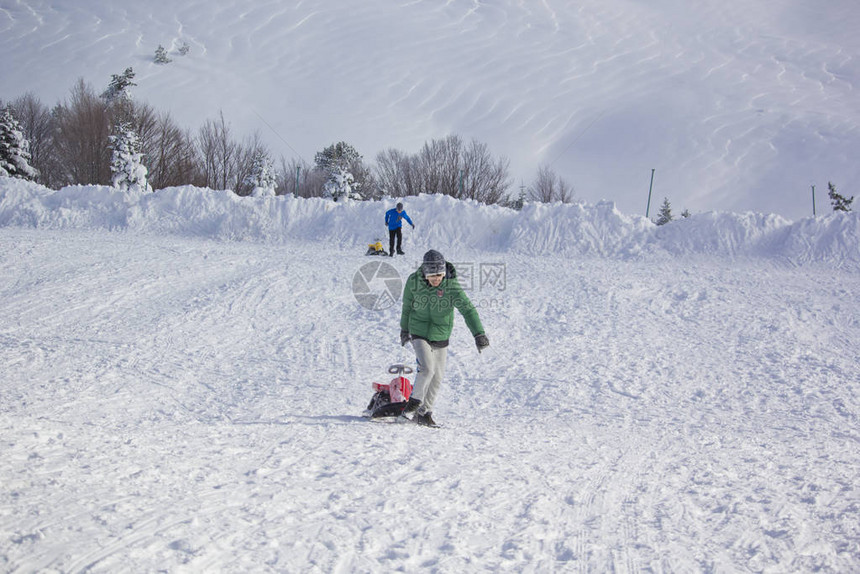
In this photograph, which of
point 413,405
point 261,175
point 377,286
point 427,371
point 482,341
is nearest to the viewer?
point 482,341

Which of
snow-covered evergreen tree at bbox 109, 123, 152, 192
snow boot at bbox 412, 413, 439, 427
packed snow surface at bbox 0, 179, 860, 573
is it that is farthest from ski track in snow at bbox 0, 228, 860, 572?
snow-covered evergreen tree at bbox 109, 123, 152, 192

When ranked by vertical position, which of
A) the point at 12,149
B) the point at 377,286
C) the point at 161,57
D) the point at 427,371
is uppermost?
the point at 161,57

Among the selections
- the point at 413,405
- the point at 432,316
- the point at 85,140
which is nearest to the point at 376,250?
the point at 413,405

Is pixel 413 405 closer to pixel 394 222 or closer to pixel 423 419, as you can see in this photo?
pixel 423 419

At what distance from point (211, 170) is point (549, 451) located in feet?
154

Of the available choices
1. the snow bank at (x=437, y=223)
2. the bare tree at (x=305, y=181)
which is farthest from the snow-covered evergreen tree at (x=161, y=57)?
the snow bank at (x=437, y=223)

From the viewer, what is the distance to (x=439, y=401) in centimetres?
897

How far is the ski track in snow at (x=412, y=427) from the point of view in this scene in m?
3.38

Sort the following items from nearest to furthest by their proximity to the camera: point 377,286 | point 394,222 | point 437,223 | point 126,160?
1. point 377,286
2. point 394,222
3. point 437,223
4. point 126,160

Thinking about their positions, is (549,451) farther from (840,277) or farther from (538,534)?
(840,277)

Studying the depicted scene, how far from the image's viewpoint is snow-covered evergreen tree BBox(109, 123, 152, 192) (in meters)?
37.1

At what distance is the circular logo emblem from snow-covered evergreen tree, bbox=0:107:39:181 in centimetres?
3282

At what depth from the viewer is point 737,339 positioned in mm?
11156

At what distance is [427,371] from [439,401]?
2.75 metres
